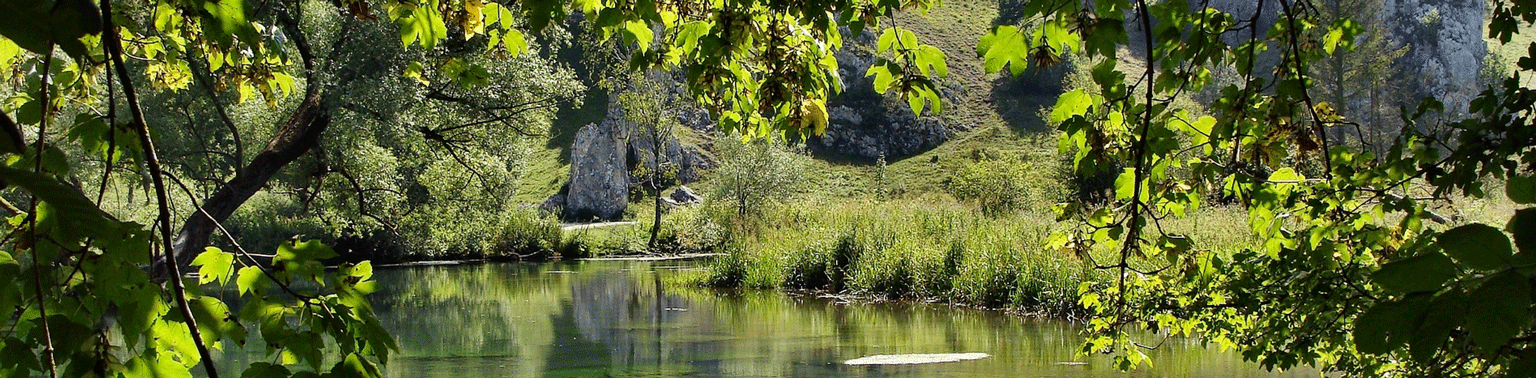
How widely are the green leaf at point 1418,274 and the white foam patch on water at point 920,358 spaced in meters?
7.61

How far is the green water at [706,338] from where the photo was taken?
27.4 feet

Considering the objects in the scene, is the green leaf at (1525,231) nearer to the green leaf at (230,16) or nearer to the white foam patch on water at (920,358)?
the green leaf at (230,16)

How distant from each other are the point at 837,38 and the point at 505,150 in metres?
11.3

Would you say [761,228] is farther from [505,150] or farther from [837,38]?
[837,38]

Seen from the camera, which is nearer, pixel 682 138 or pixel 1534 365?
pixel 1534 365

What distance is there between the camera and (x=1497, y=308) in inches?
34.9

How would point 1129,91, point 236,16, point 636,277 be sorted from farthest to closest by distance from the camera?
1. point 636,277
2. point 1129,91
3. point 236,16

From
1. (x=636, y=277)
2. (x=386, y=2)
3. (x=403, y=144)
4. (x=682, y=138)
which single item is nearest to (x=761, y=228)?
(x=636, y=277)

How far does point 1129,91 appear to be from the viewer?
226cm

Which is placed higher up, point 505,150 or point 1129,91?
point 505,150

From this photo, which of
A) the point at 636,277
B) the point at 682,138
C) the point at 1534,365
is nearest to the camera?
the point at 1534,365

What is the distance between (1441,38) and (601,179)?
42.3 metres

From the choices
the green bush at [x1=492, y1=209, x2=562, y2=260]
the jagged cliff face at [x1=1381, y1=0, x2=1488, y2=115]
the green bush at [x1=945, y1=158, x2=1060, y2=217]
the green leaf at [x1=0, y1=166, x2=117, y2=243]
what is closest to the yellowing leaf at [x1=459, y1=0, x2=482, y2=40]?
the green leaf at [x1=0, y1=166, x2=117, y2=243]

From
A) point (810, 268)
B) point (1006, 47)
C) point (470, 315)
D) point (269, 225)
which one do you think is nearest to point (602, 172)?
point (269, 225)
